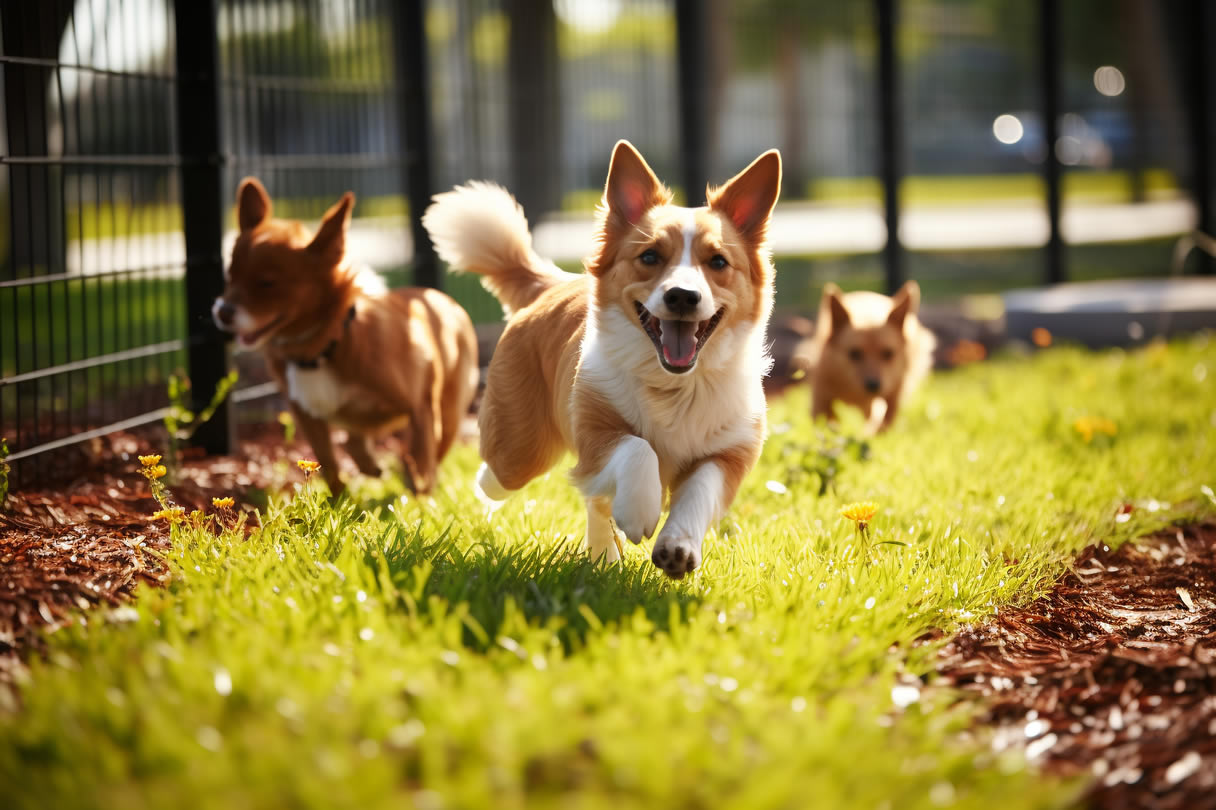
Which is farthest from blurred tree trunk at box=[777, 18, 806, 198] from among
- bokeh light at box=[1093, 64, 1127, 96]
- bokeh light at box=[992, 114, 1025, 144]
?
bokeh light at box=[1093, 64, 1127, 96]

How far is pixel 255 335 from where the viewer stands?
4957mm

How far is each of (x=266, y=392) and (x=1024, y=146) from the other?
1078 centimetres

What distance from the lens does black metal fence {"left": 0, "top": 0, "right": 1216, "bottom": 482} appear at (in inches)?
217

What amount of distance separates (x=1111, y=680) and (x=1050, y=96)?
30.3 feet

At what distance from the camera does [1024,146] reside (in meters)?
14.0

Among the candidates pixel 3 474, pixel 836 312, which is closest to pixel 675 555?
pixel 3 474

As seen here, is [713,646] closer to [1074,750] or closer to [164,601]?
[1074,750]

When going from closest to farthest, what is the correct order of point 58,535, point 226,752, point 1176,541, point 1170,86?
1. point 226,752
2. point 58,535
3. point 1176,541
4. point 1170,86

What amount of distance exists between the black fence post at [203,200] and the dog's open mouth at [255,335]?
25.6 inches

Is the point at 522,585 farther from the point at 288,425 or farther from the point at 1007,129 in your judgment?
the point at 1007,129

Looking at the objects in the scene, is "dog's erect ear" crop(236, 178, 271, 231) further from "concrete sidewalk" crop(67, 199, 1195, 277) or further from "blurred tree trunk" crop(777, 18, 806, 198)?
"blurred tree trunk" crop(777, 18, 806, 198)

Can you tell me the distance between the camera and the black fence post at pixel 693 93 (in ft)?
27.1

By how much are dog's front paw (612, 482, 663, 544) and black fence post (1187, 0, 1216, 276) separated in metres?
11.6

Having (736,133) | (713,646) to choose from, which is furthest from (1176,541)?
(736,133)
